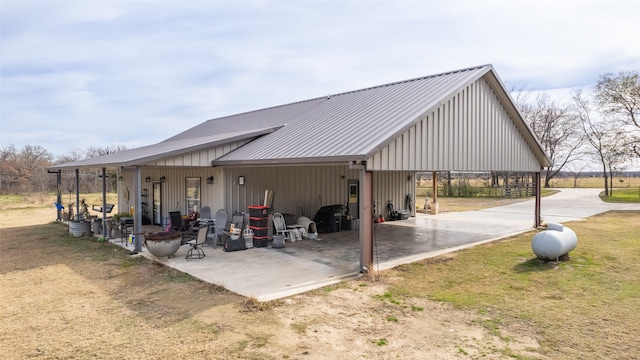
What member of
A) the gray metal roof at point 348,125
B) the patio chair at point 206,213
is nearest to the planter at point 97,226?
the gray metal roof at point 348,125

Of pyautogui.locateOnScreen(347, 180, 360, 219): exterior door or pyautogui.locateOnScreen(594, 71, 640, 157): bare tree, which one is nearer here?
pyautogui.locateOnScreen(347, 180, 360, 219): exterior door

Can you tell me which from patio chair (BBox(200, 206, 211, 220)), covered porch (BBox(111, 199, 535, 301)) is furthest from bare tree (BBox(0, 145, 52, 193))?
patio chair (BBox(200, 206, 211, 220))

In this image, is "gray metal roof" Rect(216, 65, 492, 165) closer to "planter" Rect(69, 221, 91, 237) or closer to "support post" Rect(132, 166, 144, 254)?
"support post" Rect(132, 166, 144, 254)

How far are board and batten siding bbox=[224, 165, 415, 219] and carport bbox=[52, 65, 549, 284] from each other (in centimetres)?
3

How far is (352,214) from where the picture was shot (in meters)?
14.4

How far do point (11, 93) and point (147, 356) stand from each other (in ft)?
93.2

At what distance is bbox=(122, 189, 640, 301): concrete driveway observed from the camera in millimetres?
7098

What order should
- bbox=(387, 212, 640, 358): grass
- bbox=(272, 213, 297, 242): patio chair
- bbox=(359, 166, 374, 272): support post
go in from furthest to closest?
bbox=(272, 213, 297, 242): patio chair < bbox=(359, 166, 374, 272): support post < bbox=(387, 212, 640, 358): grass

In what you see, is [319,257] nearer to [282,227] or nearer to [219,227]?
[282,227]

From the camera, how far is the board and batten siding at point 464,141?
8.61 metres

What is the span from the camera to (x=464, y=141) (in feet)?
34.4

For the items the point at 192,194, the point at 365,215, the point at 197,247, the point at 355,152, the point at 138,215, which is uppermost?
the point at 355,152

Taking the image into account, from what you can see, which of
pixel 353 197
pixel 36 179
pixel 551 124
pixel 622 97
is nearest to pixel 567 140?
pixel 551 124

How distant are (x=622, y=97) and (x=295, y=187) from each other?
72.9ft
